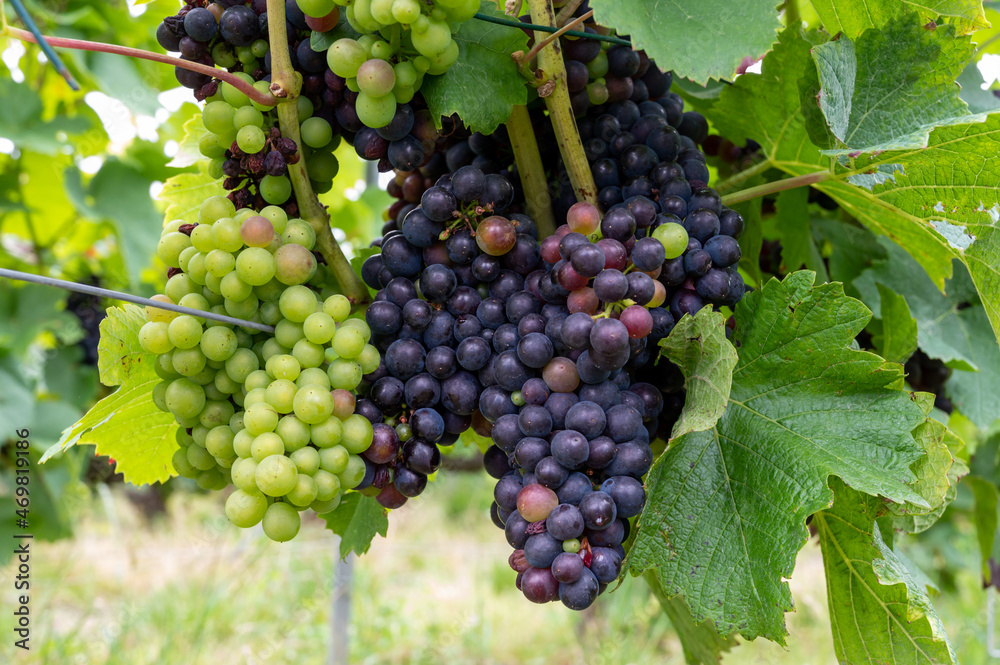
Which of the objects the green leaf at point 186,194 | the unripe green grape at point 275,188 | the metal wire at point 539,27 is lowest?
the unripe green grape at point 275,188

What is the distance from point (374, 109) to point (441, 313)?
17 centimetres

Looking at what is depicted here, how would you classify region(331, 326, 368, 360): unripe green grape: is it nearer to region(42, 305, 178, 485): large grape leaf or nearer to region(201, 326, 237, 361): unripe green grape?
region(201, 326, 237, 361): unripe green grape

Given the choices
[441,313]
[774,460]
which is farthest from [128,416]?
[774,460]

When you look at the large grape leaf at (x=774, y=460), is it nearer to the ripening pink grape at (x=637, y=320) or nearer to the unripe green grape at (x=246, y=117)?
the ripening pink grape at (x=637, y=320)

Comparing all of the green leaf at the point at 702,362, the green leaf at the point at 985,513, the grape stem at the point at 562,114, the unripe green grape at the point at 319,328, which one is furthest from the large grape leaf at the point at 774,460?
the green leaf at the point at 985,513

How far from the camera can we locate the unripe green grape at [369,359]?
1.93 ft

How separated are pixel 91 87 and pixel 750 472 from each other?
6.60 ft

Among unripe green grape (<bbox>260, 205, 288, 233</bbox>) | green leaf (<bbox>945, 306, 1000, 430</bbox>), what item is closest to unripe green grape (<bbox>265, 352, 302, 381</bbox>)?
unripe green grape (<bbox>260, 205, 288, 233</bbox>)

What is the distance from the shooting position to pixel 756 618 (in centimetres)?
55

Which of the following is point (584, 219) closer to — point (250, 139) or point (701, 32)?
point (701, 32)

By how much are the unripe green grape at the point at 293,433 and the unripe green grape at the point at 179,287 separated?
137 mm

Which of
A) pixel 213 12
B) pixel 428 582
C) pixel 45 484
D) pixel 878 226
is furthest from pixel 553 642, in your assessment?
pixel 213 12

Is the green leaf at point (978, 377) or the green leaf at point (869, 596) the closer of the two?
the green leaf at point (869, 596)

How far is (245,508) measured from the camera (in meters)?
0.52
